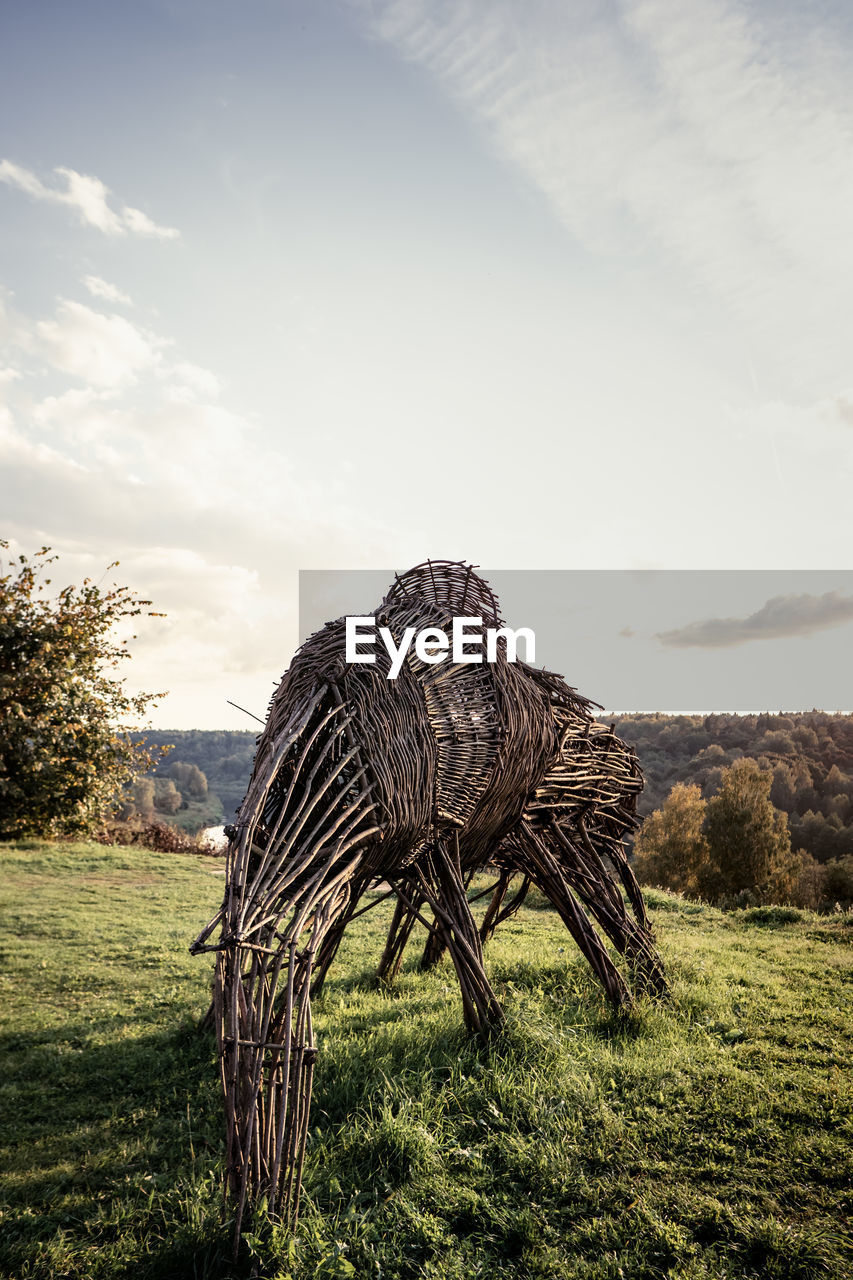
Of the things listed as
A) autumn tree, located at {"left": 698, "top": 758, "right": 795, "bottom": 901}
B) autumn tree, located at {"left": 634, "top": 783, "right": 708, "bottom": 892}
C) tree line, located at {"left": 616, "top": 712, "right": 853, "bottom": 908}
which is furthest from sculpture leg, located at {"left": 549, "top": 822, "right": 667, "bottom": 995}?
autumn tree, located at {"left": 634, "top": 783, "right": 708, "bottom": 892}

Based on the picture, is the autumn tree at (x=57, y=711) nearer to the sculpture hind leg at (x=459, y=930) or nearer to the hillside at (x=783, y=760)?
the sculpture hind leg at (x=459, y=930)

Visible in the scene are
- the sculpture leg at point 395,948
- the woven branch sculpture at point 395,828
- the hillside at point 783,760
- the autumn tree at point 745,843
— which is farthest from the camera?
the hillside at point 783,760

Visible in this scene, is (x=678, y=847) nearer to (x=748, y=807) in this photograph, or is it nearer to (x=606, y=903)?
(x=748, y=807)

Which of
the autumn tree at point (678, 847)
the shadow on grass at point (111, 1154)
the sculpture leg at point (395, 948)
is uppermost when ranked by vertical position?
the sculpture leg at point (395, 948)

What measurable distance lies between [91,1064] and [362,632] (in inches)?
175

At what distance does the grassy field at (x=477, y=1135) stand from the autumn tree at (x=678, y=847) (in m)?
22.8

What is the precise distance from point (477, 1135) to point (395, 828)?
182 centimetres

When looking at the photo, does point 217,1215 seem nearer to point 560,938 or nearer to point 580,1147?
point 580,1147

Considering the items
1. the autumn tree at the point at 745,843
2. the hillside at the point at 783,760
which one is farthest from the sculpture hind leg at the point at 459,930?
the hillside at the point at 783,760

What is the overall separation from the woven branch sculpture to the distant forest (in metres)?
28.1

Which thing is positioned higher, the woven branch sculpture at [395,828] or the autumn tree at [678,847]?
the woven branch sculpture at [395,828]

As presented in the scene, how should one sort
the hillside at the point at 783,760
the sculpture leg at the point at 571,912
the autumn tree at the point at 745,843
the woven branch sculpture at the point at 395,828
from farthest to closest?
the hillside at the point at 783,760
the autumn tree at the point at 745,843
the sculpture leg at the point at 571,912
the woven branch sculpture at the point at 395,828

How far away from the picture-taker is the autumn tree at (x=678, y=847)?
29.2 meters

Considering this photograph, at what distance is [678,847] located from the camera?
29.3 m
